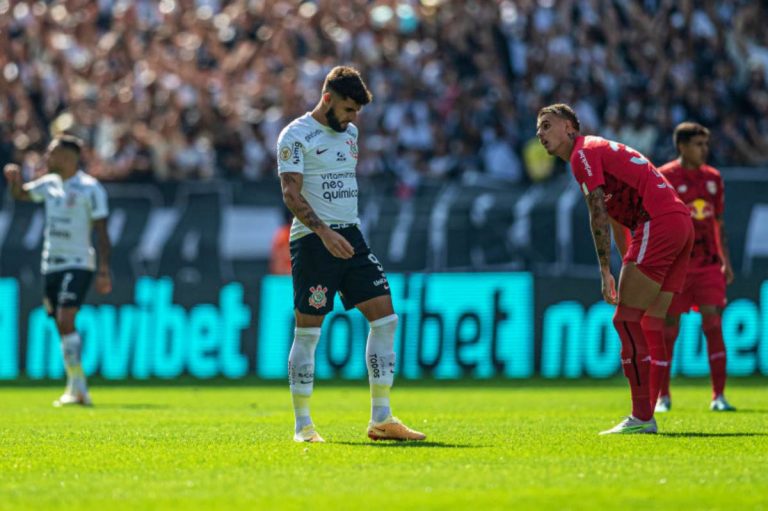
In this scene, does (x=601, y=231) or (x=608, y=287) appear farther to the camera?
(x=601, y=231)

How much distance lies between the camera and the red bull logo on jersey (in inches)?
558

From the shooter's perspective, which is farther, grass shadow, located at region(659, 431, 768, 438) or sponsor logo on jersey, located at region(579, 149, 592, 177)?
grass shadow, located at region(659, 431, 768, 438)

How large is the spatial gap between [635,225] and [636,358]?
1.01 m

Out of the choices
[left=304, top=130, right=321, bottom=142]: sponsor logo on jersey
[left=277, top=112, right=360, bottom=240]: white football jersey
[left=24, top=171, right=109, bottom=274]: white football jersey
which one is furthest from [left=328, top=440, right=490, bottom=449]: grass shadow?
[left=24, top=171, right=109, bottom=274]: white football jersey

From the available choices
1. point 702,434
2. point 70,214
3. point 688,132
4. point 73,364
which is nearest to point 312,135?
point 702,434

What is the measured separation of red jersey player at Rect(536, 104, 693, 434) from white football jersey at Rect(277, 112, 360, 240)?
1.50m

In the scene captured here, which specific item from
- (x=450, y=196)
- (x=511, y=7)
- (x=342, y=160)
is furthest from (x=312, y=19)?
(x=342, y=160)

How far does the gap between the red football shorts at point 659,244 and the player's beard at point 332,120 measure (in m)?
2.40

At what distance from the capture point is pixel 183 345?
21141mm

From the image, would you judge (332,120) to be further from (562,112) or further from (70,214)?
(70,214)

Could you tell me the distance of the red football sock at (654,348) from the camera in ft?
36.2

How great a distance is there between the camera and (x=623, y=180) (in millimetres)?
10555

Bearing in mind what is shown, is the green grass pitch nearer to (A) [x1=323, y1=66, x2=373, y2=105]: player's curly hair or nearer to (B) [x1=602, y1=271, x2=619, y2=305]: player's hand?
(B) [x1=602, y1=271, x2=619, y2=305]: player's hand

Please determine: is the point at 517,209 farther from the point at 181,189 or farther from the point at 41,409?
the point at 41,409
